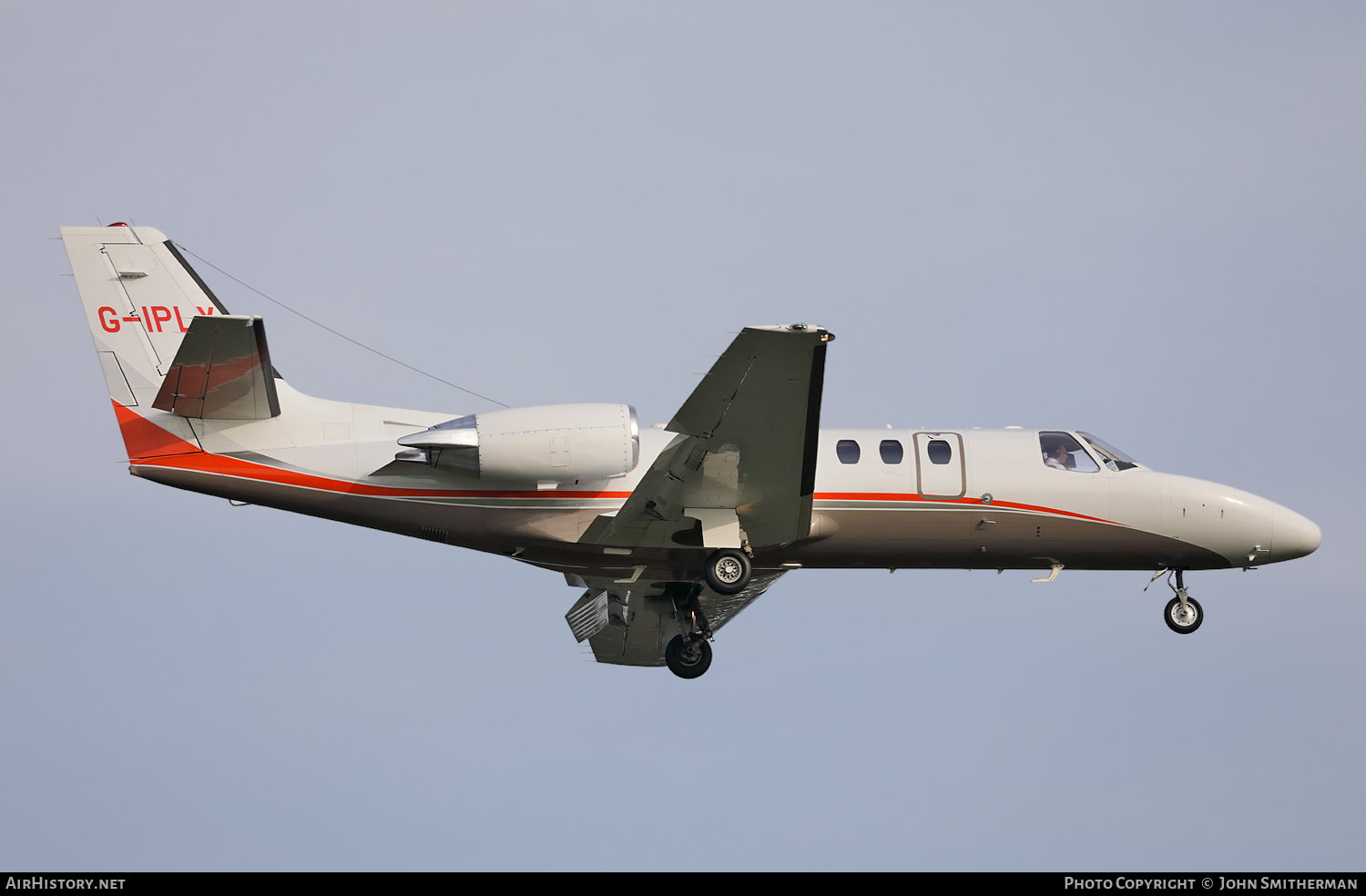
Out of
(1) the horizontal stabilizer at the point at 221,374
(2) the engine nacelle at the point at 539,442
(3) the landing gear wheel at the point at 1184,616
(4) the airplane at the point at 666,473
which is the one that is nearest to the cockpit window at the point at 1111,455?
(4) the airplane at the point at 666,473

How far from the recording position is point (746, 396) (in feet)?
59.5

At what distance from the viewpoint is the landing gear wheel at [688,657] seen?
2347cm

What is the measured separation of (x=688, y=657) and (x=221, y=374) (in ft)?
30.0

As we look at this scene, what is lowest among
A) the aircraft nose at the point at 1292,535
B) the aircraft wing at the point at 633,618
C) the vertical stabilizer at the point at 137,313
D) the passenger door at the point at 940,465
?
the aircraft wing at the point at 633,618

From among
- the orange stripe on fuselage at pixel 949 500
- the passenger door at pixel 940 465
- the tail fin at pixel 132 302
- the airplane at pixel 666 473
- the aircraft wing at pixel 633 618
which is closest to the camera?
the airplane at pixel 666 473

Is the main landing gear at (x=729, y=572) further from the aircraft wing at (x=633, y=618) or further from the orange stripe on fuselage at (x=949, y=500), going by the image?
the aircraft wing at (x=633, y=618)

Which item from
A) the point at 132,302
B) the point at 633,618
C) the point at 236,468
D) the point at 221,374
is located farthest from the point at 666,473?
the point at 132,302

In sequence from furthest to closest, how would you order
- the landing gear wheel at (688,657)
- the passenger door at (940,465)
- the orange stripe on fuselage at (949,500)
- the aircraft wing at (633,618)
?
1. the aircraft wing at (633,618)
2. the landing gear wheel at (688,657)
3. the passenger door at (940,465)
4. the orange stripe on fuselage at (949,500)

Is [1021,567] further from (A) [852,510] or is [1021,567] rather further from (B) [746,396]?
Answer: (B) [746,396]

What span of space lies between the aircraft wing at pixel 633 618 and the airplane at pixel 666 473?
0.85 meters

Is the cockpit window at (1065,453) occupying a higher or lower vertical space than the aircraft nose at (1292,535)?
higher

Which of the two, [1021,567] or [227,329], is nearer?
[227,329]
